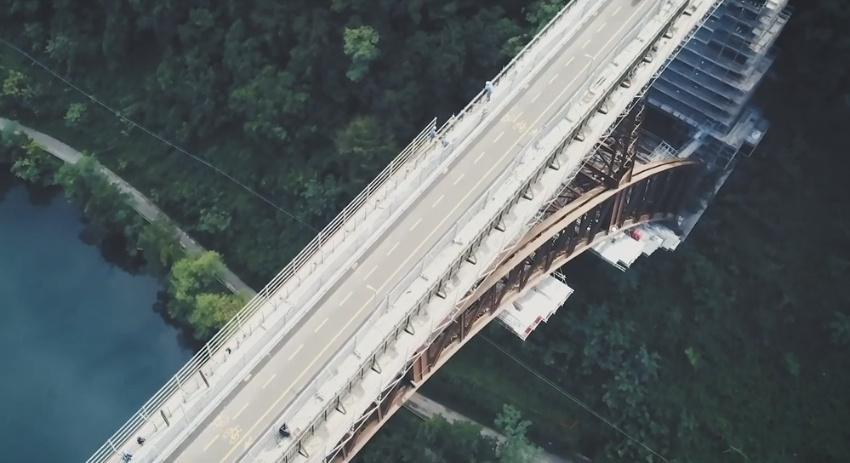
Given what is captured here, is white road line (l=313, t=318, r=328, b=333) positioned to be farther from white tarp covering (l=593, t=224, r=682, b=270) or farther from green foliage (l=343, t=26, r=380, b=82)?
green foliage (l=343, t=26, r=380, b=82)

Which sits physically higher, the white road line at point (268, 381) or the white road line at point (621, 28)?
the white road line at point (621, 28)

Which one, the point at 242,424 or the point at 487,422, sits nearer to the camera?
the point at 242,424

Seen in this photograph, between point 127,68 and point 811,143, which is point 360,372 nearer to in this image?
point 811,143

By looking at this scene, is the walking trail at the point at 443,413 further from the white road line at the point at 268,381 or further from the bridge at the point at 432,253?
the white road line at the point at 268,381

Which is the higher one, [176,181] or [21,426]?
[176,181]

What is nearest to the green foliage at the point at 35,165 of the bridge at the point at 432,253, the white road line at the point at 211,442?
the bridge at the point at 432,253

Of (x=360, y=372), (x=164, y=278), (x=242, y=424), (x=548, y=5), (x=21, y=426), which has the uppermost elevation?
(x=548, y=5)

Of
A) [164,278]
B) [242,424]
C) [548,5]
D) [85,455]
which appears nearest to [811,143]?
[548,5]
